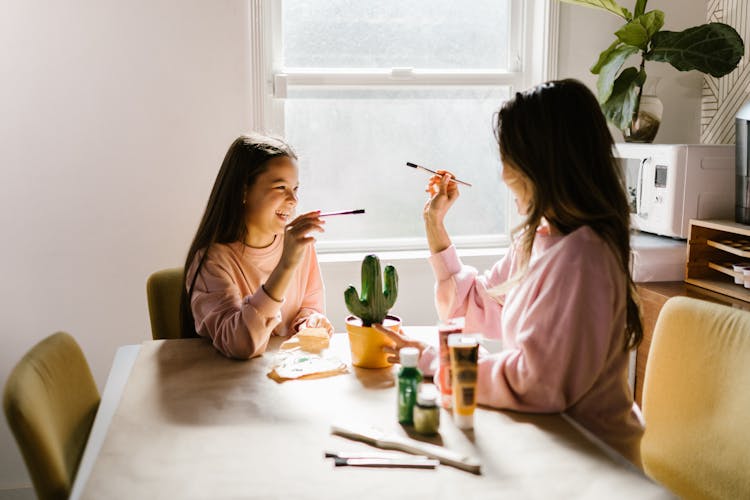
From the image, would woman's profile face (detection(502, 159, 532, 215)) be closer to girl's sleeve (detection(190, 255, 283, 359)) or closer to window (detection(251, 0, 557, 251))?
girl's sleeve (detection(190, 255, 283, 359))

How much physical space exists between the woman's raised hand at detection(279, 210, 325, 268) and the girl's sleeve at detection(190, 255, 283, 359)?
90 millimetres

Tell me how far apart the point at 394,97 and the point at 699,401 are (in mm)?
1644

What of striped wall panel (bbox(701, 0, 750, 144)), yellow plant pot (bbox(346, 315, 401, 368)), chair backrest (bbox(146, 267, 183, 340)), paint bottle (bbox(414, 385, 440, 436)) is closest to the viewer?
paint bottle (bbox(414, 385, 440, 436))

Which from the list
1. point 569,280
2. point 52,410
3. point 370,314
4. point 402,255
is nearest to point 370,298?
point 370,314

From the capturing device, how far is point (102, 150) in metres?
2.44

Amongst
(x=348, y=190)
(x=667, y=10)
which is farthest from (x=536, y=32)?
(x=348, y=190)

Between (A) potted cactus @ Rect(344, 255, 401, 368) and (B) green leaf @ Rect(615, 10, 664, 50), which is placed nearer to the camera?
(A) potted cactus @ Rect(344, 255, 401, 368)

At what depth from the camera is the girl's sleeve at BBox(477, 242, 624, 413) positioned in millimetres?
1210

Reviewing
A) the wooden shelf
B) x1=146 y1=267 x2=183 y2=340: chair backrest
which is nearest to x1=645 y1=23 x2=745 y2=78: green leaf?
the wooden shelf

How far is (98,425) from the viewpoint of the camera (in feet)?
4.16

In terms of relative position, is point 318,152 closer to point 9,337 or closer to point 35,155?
point 35,155

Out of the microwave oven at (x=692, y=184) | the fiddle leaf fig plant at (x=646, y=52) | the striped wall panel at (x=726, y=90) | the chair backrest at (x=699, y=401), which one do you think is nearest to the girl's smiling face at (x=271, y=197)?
the chair backrest at (x=699, y=401)

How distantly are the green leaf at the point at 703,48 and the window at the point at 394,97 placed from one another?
422 mm

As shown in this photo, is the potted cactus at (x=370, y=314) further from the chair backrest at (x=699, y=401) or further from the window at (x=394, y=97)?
the window at (x=394, y=97)
